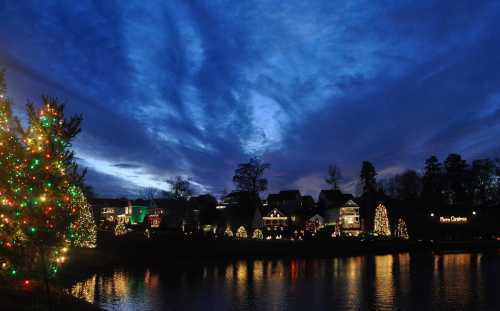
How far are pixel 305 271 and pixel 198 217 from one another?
61.3m

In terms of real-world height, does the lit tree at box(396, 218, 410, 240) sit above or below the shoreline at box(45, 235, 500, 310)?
above

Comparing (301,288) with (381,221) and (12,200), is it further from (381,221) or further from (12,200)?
(381,221)

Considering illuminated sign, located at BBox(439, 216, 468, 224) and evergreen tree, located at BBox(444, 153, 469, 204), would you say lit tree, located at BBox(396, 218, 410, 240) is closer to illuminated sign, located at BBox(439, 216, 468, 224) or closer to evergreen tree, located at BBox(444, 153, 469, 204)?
illuminated sign, located at BBox(439, 216, 468, 224)

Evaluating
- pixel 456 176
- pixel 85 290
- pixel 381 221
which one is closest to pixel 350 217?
pixel 381 221

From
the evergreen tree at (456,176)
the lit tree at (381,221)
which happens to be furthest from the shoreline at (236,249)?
the evergreen tree at (456,176)

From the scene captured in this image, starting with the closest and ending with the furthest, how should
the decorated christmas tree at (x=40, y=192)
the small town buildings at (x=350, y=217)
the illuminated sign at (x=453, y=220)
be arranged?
the decorated christmas tree at (x=40, y=192) → the illuminated sign at (x=453, y=220) → the small town buildings at (x=350, y=217)

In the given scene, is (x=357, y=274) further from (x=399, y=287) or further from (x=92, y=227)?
(x=92, y=227)

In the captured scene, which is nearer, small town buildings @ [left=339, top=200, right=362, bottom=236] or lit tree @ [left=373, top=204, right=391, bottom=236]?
lit tree @ [left=373, top=204, right=391, bottom=236]

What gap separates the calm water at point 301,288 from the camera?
3161 cm

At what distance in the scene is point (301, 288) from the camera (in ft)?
130

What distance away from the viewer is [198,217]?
112 meters

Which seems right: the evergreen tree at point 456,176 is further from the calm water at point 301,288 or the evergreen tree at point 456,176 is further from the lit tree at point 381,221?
the calm water at point 301,288

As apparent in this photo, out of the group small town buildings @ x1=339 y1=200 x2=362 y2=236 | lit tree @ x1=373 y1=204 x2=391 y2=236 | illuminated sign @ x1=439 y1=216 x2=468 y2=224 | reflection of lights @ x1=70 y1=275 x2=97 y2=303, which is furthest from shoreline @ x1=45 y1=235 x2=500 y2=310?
small town buildings @ x1=339 y1=200 x2=362 y2=236

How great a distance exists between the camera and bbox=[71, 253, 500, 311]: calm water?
104 feet
